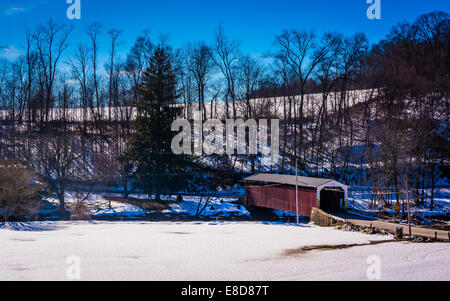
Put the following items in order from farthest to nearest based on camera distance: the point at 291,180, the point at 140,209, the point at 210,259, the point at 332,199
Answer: the point at 140,209 → the point at 291,180 → the point at 332,199 → the point at 210,259

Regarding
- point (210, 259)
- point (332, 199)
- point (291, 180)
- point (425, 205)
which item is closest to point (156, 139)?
point (291, 180)

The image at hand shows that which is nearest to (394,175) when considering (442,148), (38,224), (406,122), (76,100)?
(406,122)

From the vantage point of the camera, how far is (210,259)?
885cm

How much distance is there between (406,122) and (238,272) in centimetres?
3463

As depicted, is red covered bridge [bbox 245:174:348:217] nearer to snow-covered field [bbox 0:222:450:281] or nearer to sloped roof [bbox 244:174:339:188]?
sloped roof [bbox 244:174:339:188]

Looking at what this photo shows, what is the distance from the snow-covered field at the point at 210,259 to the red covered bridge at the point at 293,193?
1130 cm

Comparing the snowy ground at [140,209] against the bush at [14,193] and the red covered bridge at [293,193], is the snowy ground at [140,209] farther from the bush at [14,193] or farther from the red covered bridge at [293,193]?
the bush at [14,193]

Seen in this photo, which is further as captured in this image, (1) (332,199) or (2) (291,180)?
(2) (291,180)

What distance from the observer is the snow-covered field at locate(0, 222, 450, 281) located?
7189mm

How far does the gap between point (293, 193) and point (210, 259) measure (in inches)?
704

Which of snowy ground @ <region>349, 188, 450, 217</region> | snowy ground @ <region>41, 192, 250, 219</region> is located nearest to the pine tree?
snowy ground @ <region>41, 192, 250, 219</region>

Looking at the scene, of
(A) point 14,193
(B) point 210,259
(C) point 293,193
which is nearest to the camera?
(B) point 210,259

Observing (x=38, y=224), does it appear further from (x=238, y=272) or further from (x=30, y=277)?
(x=238, y=272)

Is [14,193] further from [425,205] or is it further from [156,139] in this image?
[425,205]
